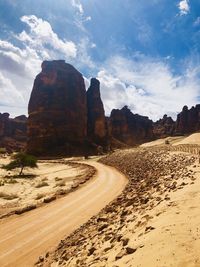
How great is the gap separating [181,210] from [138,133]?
175580 millimetres

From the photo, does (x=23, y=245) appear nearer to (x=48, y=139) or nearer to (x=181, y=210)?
(x=181, y=210)

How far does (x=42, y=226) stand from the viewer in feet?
59.2

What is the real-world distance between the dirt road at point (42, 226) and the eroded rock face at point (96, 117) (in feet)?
308

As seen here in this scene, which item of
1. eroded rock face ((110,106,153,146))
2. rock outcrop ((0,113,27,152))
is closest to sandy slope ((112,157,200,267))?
rock outcrop ((0,113,27,152))

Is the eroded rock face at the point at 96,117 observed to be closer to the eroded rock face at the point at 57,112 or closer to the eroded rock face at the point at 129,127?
the eroded rock face at the point at 57,112

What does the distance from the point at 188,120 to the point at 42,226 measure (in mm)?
174367

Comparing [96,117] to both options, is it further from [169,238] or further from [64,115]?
[169,238]

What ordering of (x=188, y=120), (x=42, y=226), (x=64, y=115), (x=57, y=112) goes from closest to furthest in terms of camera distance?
1. (x=42, y=226)
2. (x=57, y=112)
3. (x=64, y=115)
4. (x=188, y=120)

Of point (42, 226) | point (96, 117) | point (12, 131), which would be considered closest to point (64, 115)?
point (96, 117)

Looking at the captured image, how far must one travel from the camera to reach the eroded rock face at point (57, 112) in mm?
105062

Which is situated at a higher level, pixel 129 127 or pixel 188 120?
pixel 188 120

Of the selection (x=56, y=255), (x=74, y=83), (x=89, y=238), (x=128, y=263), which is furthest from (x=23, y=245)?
(x=74, y=83)

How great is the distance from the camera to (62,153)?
101 m

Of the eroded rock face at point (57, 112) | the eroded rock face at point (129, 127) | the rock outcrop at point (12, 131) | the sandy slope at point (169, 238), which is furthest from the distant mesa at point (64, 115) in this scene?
the sandy slope at point (169, 238)
